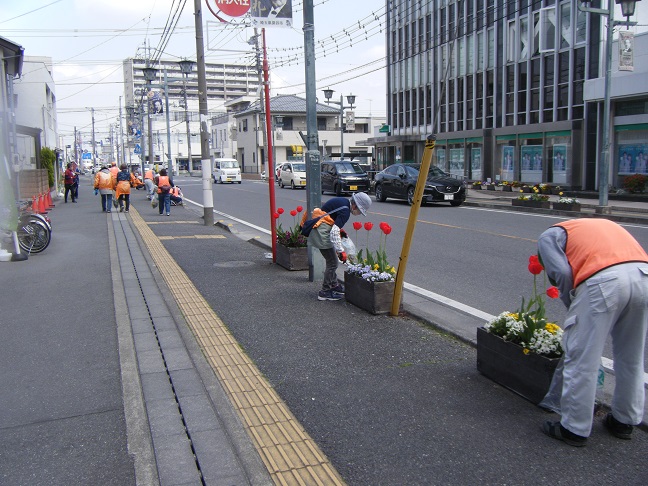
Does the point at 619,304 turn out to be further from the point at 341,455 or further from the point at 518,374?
the point at 341,455

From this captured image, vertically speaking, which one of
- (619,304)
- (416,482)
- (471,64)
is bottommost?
(416,482)

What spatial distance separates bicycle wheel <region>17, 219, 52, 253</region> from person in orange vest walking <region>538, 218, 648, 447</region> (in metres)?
10.4

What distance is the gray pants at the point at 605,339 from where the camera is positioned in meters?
3.45

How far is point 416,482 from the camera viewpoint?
3.32 metres

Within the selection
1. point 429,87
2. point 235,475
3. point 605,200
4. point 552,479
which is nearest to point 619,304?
point 552,479

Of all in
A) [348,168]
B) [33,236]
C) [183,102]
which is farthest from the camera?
[183,102]

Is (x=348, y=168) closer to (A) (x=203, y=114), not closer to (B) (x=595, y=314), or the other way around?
(A) (x=203, y=114)

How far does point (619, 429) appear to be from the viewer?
12.4 feet

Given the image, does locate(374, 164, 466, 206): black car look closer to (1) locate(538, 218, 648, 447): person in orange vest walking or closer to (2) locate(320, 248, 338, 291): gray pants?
(2) locate(320, 248, 338, 291): gray pants

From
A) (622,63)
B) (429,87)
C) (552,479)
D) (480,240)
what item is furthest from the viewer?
(429,87)

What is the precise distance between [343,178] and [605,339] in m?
25.3

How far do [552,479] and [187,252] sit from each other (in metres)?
9.35

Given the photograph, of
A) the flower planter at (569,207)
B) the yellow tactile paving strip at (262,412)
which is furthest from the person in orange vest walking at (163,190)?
the yellow tactile paving strip at (262,412)

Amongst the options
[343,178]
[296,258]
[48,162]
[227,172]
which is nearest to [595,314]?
[296,258]
